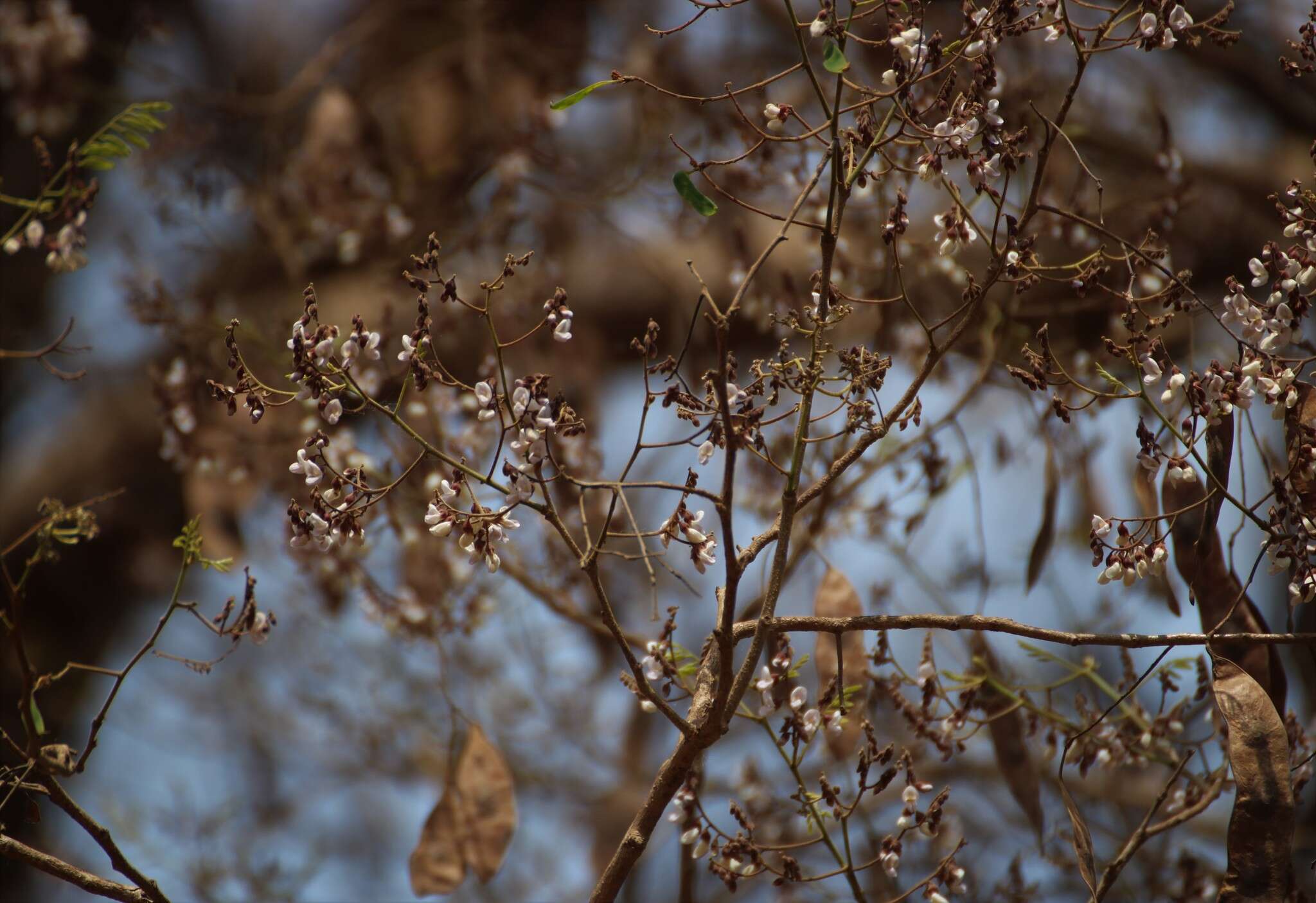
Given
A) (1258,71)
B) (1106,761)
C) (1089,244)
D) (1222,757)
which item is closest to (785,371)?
(1106,761)

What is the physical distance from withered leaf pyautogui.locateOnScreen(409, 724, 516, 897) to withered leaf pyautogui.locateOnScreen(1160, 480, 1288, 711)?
106 cm

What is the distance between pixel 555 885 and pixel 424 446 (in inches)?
160

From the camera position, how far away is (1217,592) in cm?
144

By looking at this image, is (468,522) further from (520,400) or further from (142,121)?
(142,121)

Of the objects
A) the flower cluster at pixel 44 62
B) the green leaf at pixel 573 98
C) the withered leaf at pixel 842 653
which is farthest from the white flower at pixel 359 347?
the flower cluster at pixel 44 62

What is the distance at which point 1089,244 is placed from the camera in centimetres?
205

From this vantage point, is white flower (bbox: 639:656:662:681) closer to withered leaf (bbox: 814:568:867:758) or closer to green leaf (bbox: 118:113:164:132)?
withered leaf (bbox: 814:568:867:758)

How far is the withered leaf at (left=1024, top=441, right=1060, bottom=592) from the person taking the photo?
180 cm

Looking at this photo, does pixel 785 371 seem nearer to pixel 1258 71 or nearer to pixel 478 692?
pixel 1258 71

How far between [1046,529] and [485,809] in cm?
104

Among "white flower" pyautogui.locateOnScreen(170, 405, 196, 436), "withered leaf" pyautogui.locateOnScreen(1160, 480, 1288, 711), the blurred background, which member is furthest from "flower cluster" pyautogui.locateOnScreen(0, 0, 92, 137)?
"withered leaf" pyautogui.locateOnScreen(1160, 480, 1288, 711)

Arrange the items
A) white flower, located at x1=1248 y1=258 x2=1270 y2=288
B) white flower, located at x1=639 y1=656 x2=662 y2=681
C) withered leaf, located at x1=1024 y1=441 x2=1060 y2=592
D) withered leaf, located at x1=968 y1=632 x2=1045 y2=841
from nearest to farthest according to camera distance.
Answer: white flower, located at x1=1248 y1=258 x2=1270 y2=288, white flower, located at x1=639 y1=656 x2=662 y2=681, withered leaf, located at x1=968 y1=632 x2=1045 y2=841, withered leaf, located at x1=1024 y1=441 x2=1060 y2=592

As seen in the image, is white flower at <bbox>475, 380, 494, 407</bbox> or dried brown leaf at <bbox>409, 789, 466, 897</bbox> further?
dried brown leaf at <bbox>409, 789, 466, 897</bbox>

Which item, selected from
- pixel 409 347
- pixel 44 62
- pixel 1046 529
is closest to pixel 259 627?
pixel 409 347
